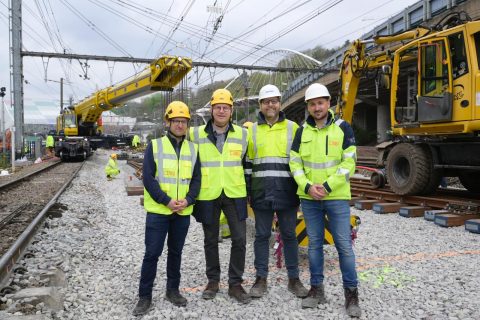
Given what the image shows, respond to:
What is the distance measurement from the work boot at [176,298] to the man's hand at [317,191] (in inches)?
62.9

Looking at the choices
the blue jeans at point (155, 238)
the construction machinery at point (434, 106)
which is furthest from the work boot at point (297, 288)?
the construction machinery at point (434, 106)

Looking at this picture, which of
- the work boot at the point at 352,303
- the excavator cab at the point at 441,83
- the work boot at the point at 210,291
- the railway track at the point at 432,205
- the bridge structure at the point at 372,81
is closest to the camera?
the work boot at the point at 352,303

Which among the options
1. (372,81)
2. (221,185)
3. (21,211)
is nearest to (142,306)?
(221,185)

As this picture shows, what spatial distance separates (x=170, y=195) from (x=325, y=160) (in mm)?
1511

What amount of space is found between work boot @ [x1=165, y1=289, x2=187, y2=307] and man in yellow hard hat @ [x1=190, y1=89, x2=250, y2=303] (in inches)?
9.2

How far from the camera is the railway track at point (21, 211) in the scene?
194 inches

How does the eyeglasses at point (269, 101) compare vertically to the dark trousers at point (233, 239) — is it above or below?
above

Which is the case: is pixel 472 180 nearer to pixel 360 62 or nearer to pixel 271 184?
pixel 360 62

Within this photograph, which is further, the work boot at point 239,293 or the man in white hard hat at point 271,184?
the man in white hard hat at point 271,184

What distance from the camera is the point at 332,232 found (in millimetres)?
3998

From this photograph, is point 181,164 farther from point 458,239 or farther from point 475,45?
point 475,45

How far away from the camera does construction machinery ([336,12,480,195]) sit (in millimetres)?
7562

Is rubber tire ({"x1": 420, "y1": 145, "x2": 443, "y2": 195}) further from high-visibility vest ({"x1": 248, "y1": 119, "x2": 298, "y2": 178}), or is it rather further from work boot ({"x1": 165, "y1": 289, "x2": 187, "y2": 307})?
work boot ({"x1": 165, "y1": 289, "x2": 187, "y2": 307})

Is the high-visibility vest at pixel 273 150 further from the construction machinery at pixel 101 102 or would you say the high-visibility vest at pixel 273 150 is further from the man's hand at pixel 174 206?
the construction machinery at pixel 101 102
